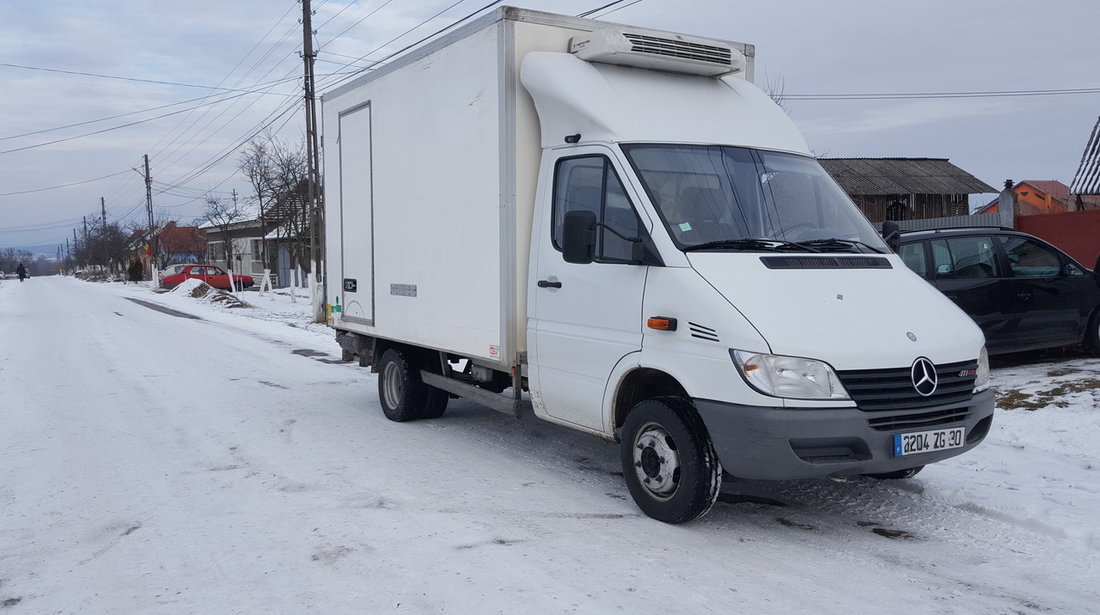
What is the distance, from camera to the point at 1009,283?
9562 millimetres

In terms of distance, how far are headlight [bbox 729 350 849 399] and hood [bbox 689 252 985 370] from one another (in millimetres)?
48

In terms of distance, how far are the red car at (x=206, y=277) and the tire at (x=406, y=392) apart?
34.3 metres

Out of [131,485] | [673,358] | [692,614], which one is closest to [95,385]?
[131,485]

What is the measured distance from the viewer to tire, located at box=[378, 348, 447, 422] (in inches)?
339

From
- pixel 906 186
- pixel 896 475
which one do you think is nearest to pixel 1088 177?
pixel 896 475

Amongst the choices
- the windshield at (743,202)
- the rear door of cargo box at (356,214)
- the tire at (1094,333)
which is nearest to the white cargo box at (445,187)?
the rear door of cargo box at (356,214)

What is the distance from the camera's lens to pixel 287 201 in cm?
3781

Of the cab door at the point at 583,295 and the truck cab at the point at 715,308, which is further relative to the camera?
the cab door at the point at 583,295

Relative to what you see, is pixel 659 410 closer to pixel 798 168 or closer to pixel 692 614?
pixel 692 614

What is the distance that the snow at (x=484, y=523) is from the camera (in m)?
4.32

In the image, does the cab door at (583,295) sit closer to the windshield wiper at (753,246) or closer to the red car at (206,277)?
the windshield wiper at (753,246)

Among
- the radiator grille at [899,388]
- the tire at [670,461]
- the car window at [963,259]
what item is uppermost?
the car window at [963,259]

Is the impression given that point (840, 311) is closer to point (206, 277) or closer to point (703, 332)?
point (703, 332)

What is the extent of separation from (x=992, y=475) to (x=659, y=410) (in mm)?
2798
